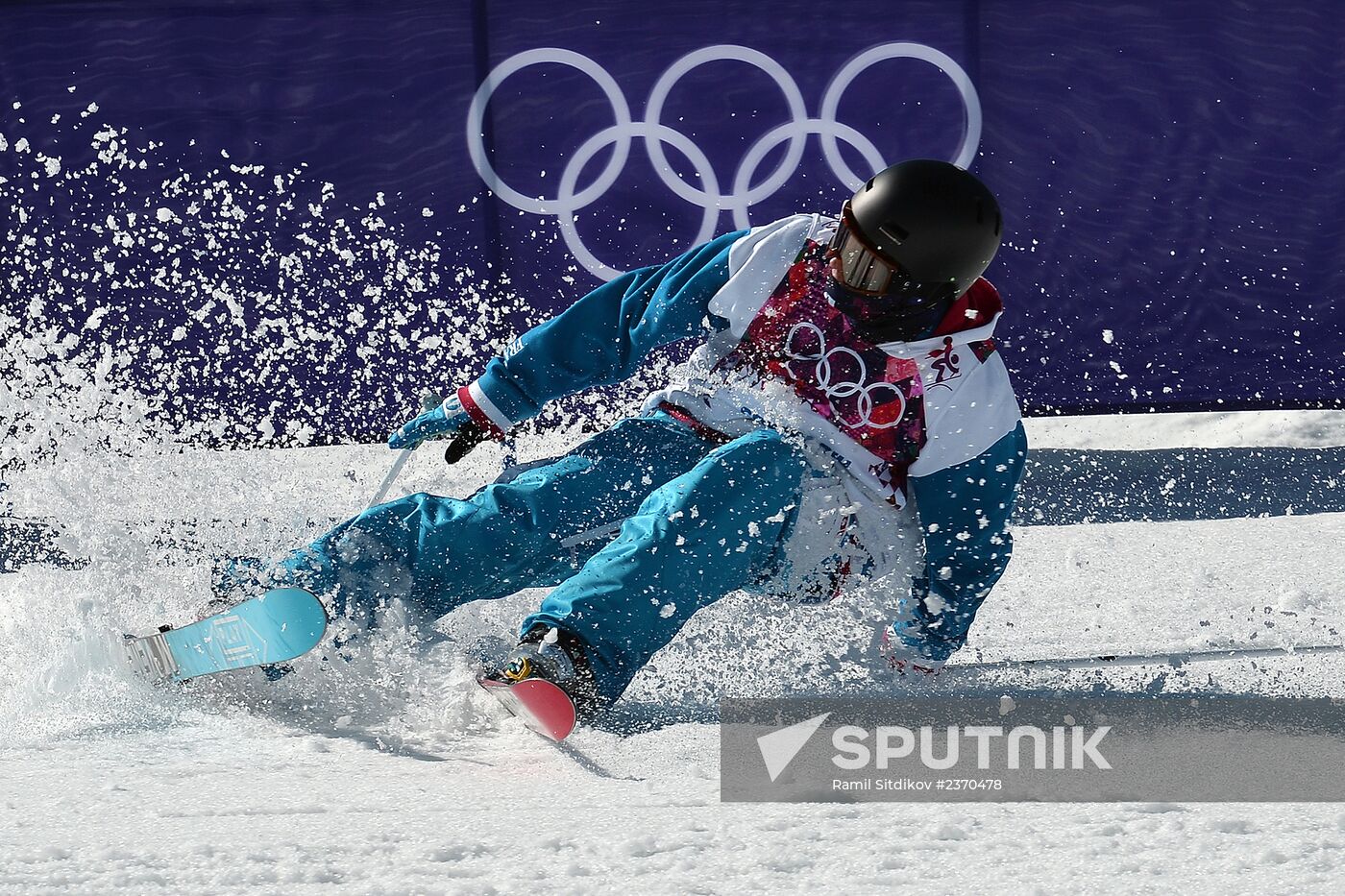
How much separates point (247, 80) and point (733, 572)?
4.45m

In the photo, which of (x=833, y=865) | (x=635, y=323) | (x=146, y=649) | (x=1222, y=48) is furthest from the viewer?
(x=1222, y=48)

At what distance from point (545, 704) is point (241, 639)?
0.69m

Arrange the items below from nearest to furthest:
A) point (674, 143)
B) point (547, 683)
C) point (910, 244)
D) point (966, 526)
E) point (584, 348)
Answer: point (547, 683), point (910, 244), point (966, 526), point (584, 348), point (674, 143)

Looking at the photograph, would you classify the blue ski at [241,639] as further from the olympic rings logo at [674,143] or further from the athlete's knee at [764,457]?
the olympic rings logo at [674,143]

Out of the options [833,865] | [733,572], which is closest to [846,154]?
[733,572]

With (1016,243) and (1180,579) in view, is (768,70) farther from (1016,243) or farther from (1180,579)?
(1180,579)

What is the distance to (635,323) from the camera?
2949 mm

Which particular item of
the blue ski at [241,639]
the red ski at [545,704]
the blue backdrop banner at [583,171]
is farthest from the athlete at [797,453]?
the blue backdrop banner at [583,171]

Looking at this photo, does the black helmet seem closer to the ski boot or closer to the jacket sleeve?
the jacket sleeve

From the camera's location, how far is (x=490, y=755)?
2.37 m

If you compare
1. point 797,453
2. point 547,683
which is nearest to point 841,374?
point 797,453

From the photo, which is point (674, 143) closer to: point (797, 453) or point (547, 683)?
point (797, 453)

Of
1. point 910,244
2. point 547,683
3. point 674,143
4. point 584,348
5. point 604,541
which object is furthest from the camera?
point 674,143

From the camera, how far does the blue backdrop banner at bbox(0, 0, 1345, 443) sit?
5.98 meters
